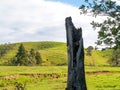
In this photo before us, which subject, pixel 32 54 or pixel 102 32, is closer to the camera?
pixel 102 32

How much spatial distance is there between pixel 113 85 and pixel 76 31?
3160cm

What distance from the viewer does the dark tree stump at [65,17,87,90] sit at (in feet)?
61.6

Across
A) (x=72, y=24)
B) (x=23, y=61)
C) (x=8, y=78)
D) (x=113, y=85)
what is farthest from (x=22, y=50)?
(x=72, y=24)

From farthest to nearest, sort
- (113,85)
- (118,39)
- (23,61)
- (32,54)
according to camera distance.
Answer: (32,54), (23,61), (113,85), (118,39)

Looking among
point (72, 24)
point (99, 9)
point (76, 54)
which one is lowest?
point (76, 54)

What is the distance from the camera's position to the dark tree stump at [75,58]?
18766 mm

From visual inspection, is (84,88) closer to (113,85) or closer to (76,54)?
(76,54)

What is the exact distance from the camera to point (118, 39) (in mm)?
27438

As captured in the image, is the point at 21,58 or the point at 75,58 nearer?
the point at 75,58

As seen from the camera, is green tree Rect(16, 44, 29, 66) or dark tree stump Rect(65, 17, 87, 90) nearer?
dark tree stump Rect(65, 17, 87, 90)

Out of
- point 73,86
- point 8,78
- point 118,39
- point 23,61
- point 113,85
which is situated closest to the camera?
point 73,86

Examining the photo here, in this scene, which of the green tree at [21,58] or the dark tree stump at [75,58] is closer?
the dark tree stump at [75,58]

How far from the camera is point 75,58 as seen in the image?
18.9 meters

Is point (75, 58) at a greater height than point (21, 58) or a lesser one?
lesser
